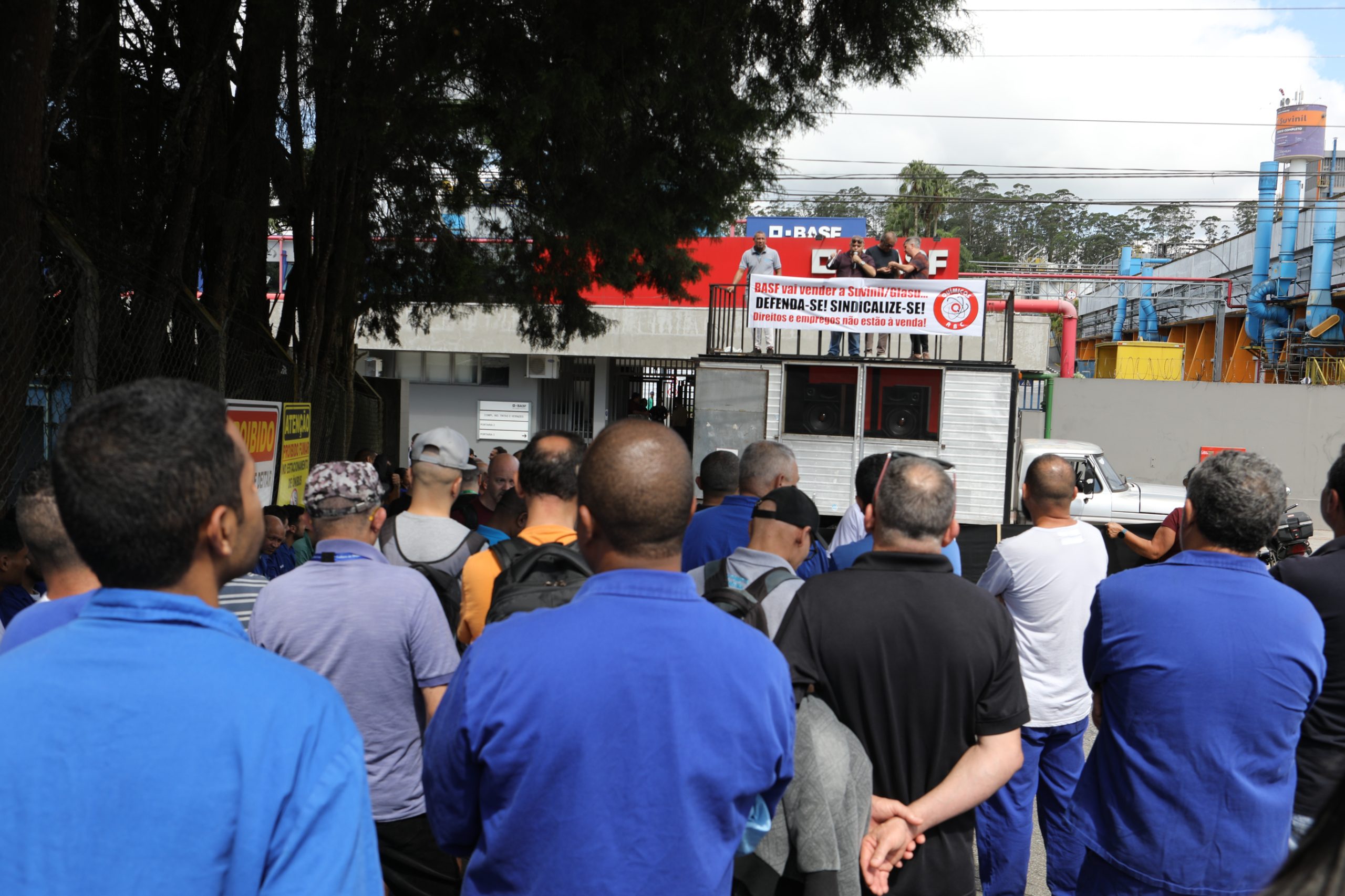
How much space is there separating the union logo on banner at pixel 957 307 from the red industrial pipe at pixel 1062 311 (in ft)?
17.9

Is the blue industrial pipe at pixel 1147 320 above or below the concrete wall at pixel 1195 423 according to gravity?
above

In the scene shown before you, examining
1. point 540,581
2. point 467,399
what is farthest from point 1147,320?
point 540,581

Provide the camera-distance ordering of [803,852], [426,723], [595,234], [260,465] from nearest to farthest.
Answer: [803,852]
[426,723]
[260,465]
[595,234]

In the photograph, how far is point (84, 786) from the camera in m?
1.30

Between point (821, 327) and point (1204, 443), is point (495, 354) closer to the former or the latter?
point (821, 327)

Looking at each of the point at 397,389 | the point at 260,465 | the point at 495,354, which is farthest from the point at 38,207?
the point at 495,354

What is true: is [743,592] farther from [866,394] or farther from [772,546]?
[866,394]

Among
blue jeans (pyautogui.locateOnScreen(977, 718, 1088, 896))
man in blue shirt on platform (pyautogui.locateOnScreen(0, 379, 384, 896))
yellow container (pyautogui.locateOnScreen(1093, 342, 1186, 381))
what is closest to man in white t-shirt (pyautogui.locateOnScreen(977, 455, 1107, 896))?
blue jeans (pyautogui.locateOnScreen(977, 718, 1088, 896))

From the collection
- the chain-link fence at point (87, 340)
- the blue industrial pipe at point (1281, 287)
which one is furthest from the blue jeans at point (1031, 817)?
the blue industrial pipe at point (1281, 287)

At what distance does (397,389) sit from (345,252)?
7046mm

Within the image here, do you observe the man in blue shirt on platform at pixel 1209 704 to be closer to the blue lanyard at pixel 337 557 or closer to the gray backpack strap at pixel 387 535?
the blue lanyard at pixel 337 557

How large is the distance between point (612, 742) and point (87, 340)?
429 cm

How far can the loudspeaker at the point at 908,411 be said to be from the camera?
1418cm

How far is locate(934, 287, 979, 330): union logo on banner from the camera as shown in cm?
1348
